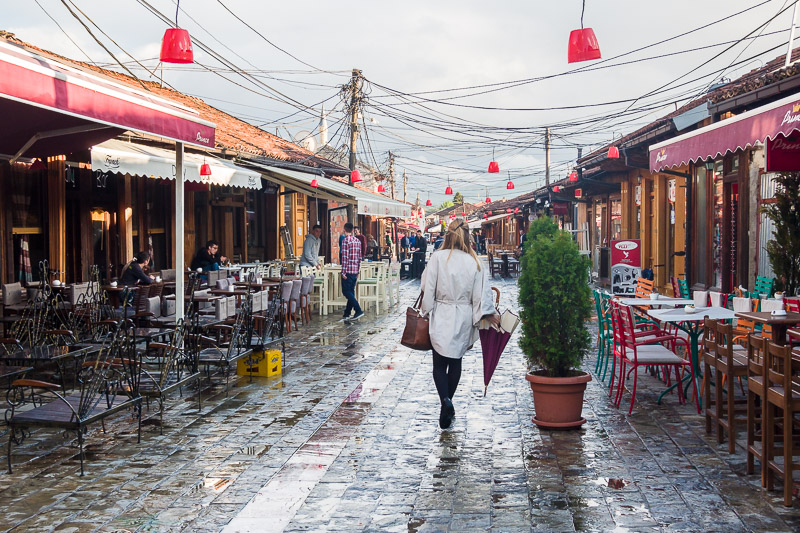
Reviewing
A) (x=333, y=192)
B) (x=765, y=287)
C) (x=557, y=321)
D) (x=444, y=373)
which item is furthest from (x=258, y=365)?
(x=333, y=192)

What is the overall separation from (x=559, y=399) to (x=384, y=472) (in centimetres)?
172

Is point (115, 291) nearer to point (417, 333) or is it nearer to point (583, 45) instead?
point (417, 333)

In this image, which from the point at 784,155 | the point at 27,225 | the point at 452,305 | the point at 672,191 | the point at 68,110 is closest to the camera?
the point at 68,110

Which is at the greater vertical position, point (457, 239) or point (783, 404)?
point (457, 239)

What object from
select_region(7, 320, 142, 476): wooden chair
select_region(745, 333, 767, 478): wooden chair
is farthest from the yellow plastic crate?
select_region(745, 333, 767, 478): wooden chair

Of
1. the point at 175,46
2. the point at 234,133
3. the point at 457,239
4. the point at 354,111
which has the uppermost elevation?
Answer: the point at 354,111

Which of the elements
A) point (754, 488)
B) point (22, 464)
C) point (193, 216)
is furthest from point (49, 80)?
point (193, 216)

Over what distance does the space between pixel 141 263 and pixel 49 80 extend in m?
5.86

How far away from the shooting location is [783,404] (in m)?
4.54

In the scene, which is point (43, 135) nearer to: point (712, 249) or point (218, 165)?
point (218, 165)

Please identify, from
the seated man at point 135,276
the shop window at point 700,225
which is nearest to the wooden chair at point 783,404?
the seated man at point 135,276

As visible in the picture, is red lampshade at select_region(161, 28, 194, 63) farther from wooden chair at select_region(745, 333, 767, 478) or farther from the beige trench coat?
wooden chair at select_region(745, 333, 767, 478)

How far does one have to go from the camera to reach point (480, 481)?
522 cm

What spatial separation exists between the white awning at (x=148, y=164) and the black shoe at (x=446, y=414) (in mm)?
5189
